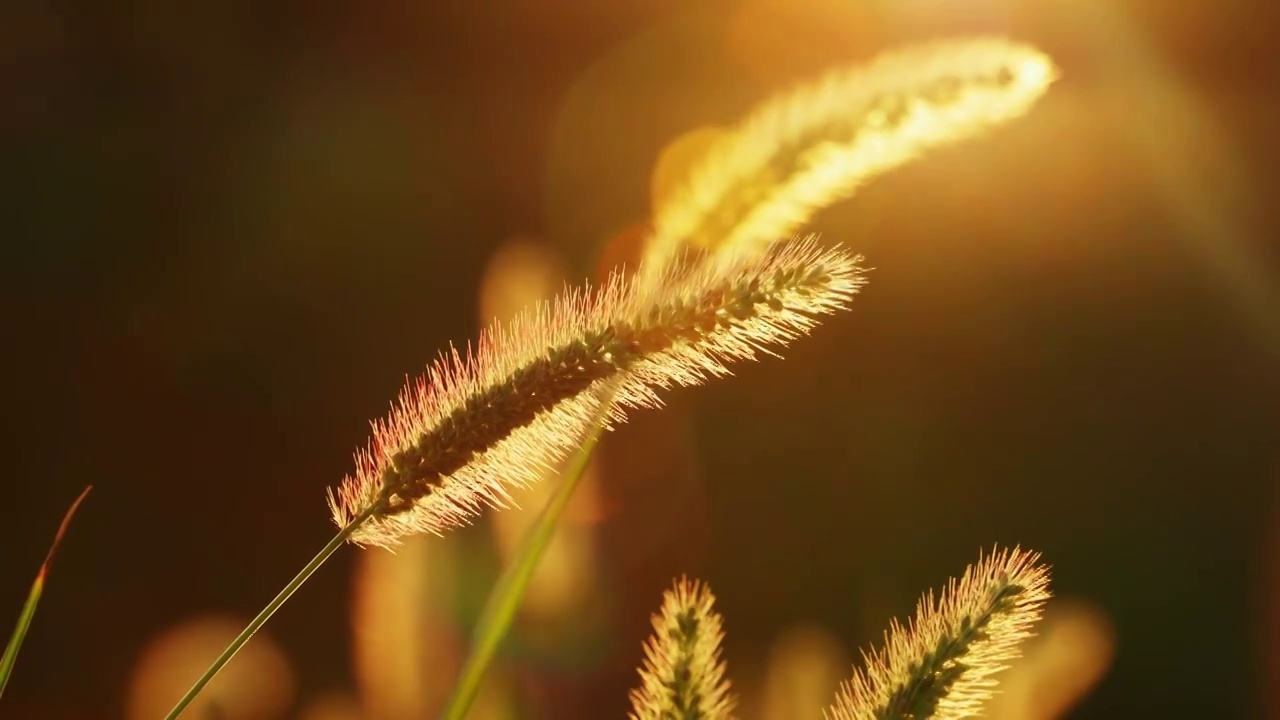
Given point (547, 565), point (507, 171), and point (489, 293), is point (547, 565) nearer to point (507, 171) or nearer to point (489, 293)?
point (489, 293)

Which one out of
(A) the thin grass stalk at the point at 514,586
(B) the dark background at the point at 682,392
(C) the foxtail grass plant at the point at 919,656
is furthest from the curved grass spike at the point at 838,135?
(B) the dark background at the point at 682,392

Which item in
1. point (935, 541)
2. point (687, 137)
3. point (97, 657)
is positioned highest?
point (687, 137)

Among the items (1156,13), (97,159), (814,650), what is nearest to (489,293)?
(814,650)

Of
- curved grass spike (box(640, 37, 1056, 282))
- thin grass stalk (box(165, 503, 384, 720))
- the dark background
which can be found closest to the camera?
thin grass stalk (box(165, 503, 384, 720))

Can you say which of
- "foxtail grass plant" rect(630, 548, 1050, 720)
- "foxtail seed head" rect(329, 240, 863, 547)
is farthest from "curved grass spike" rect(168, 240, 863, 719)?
"foxtail grass plant" rect(630, 548, 1050, 720)

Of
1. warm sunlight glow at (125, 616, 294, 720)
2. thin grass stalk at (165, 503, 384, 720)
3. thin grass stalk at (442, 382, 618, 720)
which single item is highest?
thin grass stalk at (442, 382, 618, 720)

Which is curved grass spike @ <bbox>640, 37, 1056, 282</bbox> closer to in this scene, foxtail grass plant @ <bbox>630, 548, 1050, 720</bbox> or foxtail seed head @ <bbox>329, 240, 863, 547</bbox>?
foxtail seed head @ <bbox>329, 240, 863, 547</bbox>

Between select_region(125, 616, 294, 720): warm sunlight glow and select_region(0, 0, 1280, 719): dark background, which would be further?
select_region(0, 0, 1280, 719): dark background
